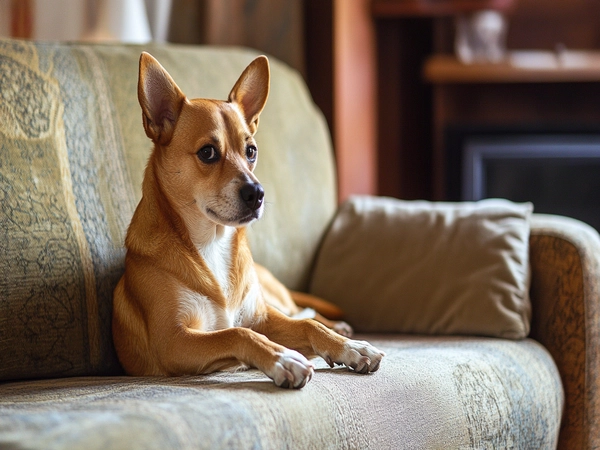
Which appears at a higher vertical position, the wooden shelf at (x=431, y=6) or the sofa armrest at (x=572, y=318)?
the wooden shelf at (x=431, y=6)

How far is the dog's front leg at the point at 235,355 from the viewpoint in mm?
1259

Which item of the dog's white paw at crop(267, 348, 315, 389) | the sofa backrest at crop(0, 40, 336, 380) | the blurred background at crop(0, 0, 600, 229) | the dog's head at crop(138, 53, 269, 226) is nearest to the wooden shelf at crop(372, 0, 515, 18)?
the blurred background at crop(0, 0, 600, 229)

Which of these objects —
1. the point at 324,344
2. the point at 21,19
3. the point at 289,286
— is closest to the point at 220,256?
the point at 324,344

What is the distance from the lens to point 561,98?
343 cm

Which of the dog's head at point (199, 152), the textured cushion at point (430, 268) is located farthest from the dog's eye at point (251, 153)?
the textured cushion at point (430, 268)

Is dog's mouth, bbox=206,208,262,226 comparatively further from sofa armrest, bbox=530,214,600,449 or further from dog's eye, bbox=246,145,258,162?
sofa armrest, bbox=530,214,600,449

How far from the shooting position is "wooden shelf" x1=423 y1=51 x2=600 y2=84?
3.16 meters

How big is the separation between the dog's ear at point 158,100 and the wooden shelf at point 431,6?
194 centimetres

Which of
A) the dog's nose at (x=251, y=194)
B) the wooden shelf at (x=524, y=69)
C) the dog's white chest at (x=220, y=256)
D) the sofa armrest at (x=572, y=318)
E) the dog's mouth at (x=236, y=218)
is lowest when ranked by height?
the sofa armrest at (x=572, y=318)

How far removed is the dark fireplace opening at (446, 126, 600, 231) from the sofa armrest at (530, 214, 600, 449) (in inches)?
51.9

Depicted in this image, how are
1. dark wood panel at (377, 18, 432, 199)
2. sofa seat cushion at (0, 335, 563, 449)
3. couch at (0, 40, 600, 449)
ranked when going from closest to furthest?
sofa seat cushion at (0, 335, 563, 449) → couch at (0, 40, 600, 449) → dark wood panel at (377, 18, 432, 199)

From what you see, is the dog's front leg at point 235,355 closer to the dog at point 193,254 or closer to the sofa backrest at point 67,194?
the dog at point 193,254

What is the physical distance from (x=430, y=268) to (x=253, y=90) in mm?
741

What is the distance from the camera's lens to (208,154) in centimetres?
148
